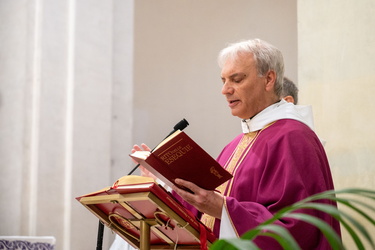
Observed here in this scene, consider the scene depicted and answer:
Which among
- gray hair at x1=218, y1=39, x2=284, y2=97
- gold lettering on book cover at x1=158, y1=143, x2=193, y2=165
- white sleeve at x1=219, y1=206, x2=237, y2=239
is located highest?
gray hair at x1=218, y1=39, x2=284, y2=97

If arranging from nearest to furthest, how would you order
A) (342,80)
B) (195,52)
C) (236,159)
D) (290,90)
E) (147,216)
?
(147,216)
(236,159)
(342,80)
(290,90)
(195,52)

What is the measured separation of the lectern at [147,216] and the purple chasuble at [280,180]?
0.25 m

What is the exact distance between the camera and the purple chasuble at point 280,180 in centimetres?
325

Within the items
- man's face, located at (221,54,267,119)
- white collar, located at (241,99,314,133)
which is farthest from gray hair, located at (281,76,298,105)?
man's face, located at (221,54,267,119)

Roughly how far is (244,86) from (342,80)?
1.31m

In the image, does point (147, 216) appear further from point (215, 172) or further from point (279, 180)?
point (279, 180)

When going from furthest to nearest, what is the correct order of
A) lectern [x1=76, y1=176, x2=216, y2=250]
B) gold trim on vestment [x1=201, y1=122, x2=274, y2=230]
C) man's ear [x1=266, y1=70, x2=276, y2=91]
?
man's ear [x1=266, y1=70, x2=276, y2=91] → gold trim on vestment [x1=201, y1=122, x2=274, y2=230] → lectern [x1=76, y1=176, x2=216, y2=250]

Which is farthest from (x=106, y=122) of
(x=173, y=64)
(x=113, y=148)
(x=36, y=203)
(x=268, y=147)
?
(x=268, y=147)

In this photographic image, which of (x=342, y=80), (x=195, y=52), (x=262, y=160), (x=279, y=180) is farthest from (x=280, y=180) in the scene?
(x=195, y=52)

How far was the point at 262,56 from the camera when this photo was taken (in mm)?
3914

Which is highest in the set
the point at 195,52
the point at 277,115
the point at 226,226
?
the point at 195,52

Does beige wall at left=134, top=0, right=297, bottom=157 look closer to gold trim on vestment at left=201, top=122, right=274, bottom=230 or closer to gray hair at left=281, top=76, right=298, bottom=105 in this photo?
gray hair at left=281, top=76, right=298, bottom=105

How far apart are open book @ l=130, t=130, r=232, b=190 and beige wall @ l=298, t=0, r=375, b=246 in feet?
6.29

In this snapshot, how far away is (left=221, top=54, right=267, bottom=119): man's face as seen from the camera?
12.7 feet
